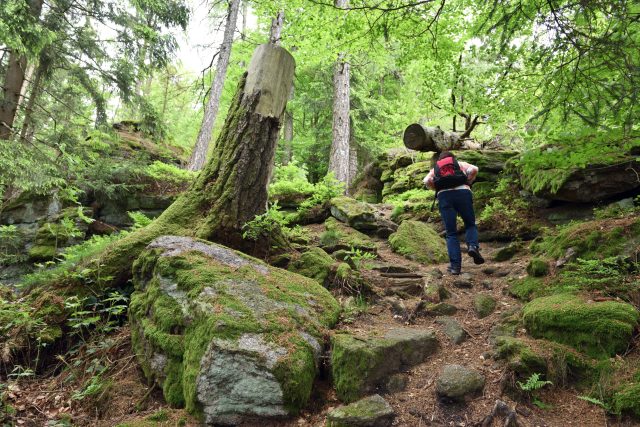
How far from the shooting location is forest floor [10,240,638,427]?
2.77 metres

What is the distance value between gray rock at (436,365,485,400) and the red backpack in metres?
3.82

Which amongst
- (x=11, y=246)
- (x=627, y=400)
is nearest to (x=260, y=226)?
(x=627, y=400)

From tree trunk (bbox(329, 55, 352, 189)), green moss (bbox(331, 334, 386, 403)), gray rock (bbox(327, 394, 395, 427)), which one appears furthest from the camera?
tree trunk (bbox(329, 55, 352, 189))

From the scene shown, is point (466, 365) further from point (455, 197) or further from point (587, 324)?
point (455, 197)

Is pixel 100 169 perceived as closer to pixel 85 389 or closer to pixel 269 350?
pixel 85 389

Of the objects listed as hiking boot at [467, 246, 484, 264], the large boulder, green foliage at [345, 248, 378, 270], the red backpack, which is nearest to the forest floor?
green foliage at [345, 248, 378, 270]

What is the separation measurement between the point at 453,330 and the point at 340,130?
9471 millimetres

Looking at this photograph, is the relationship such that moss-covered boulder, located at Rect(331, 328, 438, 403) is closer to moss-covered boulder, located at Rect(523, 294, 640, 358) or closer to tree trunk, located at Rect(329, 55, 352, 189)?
moss-covered boulder, located at Rect(523, 294, 640, 358)

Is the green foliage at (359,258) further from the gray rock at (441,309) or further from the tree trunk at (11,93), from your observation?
the tree trunk at (11,93)

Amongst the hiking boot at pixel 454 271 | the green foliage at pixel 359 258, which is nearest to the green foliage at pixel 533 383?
the green foliage at pixel 359 258

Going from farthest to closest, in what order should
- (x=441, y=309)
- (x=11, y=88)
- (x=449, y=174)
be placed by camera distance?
1. (x=11, y=88)
2. (x=449, y=174)
3. (x=441, y=309)

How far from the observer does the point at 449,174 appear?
20.8 feet

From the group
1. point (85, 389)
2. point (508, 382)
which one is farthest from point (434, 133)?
point (85, 389)

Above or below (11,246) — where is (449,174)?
above
